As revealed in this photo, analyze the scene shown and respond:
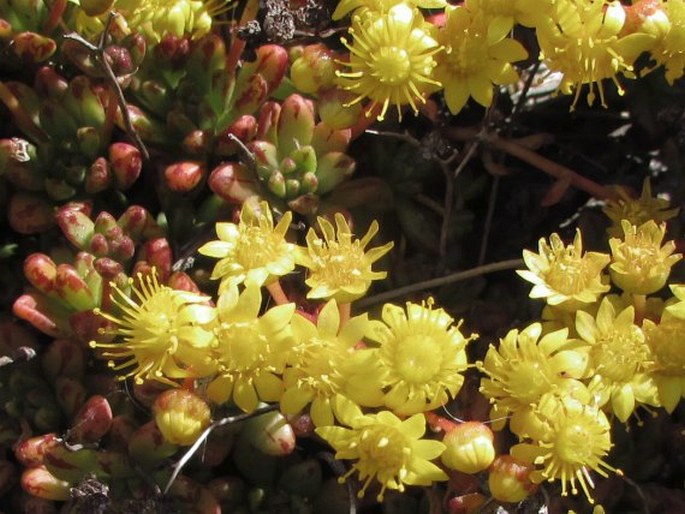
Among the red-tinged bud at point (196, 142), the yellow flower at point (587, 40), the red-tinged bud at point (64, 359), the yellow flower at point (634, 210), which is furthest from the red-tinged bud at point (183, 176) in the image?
the yellow flower at point (634, 210)

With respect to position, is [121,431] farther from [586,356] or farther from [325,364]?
[586,356]

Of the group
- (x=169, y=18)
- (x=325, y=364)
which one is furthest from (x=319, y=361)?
(x=169, y=18)

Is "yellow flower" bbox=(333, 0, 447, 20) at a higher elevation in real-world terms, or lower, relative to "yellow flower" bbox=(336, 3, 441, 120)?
higher

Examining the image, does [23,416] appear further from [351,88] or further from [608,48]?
[608,48]

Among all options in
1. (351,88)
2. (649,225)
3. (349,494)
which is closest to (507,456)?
(349,494)

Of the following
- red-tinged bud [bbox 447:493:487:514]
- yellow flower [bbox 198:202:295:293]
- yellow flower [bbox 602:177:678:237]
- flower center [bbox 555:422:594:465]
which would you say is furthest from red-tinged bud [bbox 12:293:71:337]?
yellow flower [bbox 602:177:678:237]

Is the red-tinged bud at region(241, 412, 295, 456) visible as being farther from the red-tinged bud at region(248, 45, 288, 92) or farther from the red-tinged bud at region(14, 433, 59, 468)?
the red-tinged bud at region(248, 45, 288, 92)
